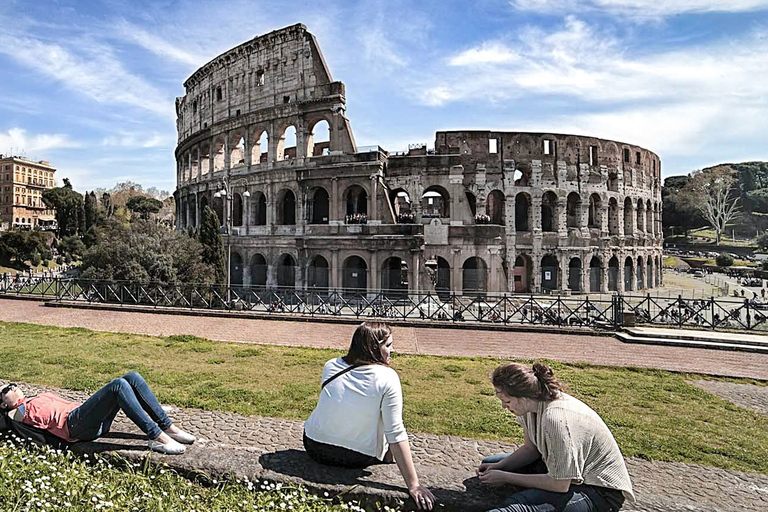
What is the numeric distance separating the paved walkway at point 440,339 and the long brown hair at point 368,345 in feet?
31.3

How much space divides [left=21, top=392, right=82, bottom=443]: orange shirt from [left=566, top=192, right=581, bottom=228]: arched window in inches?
1476

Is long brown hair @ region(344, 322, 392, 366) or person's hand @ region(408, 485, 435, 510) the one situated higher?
long brown hair @ region(344, 322, 392, 366)

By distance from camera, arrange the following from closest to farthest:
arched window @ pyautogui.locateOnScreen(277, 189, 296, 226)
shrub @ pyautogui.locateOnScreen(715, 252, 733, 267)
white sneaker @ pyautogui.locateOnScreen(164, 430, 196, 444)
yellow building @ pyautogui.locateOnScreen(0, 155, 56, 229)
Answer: white sneaker @ pyautogui.locateOnScreen(164, 430, 196, 444), arched window @ pyautogui.locateOnScreen(277, 189, 296, 226), shrub @ pyautogui.locateOnScreen(715, 252, 733, 267), yellow building @ pyautogui.locateOnScreen(0, 155, 56, 229)

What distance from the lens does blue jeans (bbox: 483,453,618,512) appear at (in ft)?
10.6

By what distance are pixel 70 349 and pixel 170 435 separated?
8349 mm

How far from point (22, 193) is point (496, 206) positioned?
114334 mm

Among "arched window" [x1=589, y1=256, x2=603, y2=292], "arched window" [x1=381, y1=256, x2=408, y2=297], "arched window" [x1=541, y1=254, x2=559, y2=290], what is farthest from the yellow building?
"arched window" [x1=589, y1=256, x2=603, y2=292]

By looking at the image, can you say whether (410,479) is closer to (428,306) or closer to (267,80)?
(428,306)

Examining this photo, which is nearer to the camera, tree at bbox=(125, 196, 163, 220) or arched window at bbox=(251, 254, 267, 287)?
arched window at bbox=(251, 254, 267, 287)

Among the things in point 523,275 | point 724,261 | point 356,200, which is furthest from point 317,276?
point 724,261

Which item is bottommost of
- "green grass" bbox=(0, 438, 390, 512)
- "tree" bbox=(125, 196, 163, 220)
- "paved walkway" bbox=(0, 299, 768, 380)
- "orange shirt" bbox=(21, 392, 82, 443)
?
"paved walkway" bbox=(0, 299, 768, 380)

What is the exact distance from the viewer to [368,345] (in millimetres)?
3926

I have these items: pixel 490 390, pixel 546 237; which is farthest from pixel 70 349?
pixel 546 237

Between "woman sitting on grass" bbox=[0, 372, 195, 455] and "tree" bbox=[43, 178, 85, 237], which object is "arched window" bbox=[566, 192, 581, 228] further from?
"tree" bbox=[43, 178, 85, 237]
